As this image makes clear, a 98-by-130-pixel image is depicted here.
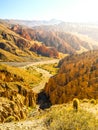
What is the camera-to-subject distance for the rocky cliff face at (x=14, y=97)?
34544mm

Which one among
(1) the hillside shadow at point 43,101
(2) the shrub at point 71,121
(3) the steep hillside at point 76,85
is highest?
(2) the shrub at point 71,121

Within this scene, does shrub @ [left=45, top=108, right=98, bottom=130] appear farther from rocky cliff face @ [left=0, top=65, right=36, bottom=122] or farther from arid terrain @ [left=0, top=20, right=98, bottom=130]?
rocky cliff face @ [left=0, top=65, right=36, bottom=122]

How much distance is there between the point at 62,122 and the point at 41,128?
1.78m

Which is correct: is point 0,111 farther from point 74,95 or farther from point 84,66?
point 84,66

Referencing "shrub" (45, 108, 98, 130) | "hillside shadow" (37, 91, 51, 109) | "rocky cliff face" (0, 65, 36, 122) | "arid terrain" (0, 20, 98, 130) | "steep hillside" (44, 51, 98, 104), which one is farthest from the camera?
"hillside shadow" (37, 91, 51, 109)

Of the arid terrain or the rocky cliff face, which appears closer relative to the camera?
the arid terrain

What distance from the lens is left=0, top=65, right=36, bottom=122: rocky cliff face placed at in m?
34.5

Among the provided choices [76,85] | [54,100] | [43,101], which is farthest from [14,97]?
[43,101]

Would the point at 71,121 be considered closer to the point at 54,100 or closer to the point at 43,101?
the point at 54,100

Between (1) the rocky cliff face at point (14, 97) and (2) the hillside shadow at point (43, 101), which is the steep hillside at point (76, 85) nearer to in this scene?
(2) the hillside shadow at point (43, 101)

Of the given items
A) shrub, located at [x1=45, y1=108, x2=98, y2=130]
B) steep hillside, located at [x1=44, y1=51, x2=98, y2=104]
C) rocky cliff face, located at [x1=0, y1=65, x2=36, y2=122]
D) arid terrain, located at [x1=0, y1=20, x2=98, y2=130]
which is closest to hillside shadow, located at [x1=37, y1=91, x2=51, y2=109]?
arid terrain, located at [x1=0, y1=20, x2=98, y2=130]

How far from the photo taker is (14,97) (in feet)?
160

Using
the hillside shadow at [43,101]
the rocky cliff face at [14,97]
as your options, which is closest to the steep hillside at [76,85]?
the hillside shadow at [43,101]

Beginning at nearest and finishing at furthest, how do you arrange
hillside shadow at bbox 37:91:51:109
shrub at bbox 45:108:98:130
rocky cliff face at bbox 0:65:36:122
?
shrub at bbox 45:108:98:130 → rocky cliff face at bbox 0:65:36:122 → hillside shadow at bbox 37:91:51:109
